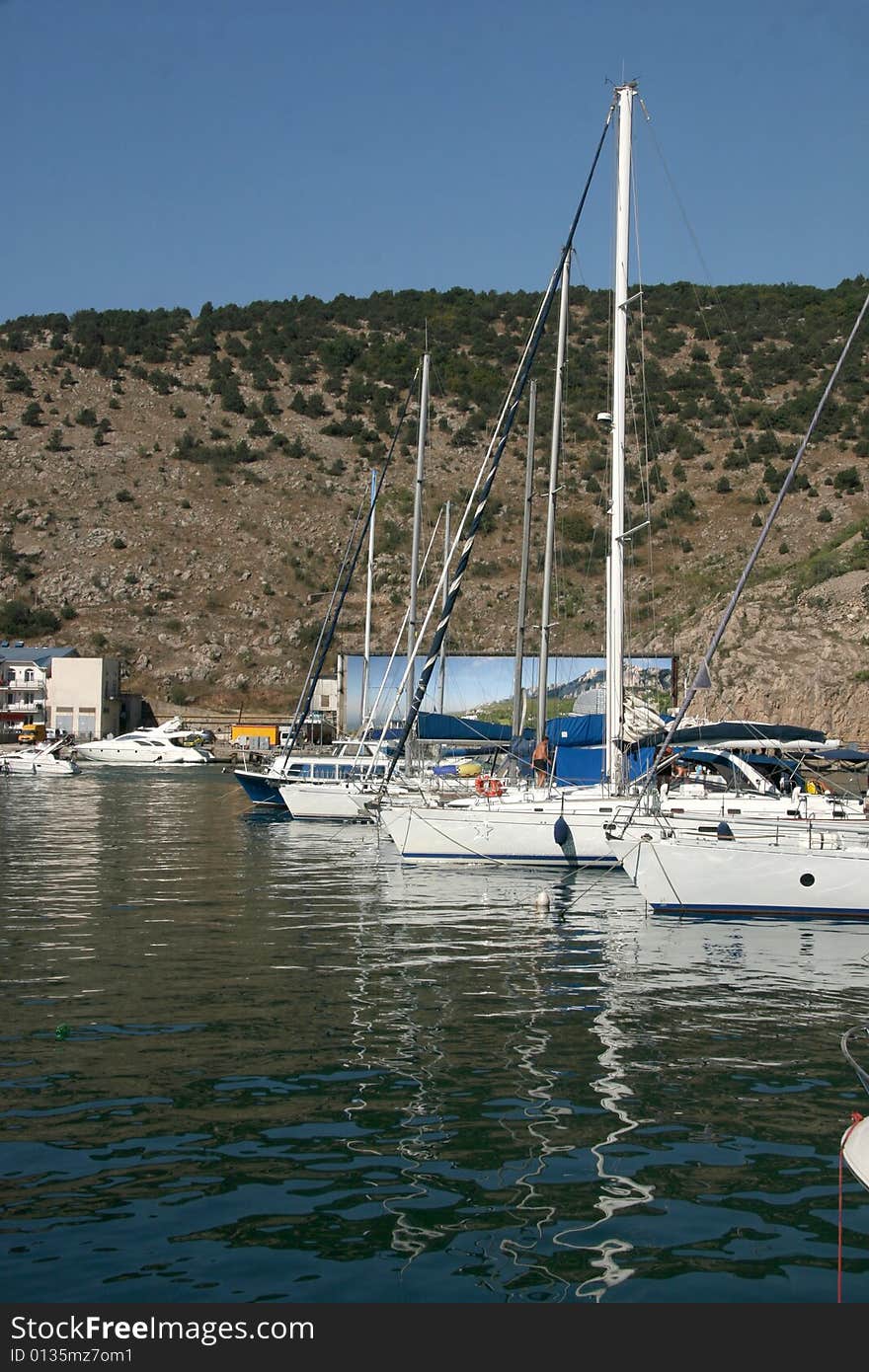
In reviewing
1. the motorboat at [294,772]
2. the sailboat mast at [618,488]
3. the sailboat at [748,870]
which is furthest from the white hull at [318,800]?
the sailboat at [748,870]

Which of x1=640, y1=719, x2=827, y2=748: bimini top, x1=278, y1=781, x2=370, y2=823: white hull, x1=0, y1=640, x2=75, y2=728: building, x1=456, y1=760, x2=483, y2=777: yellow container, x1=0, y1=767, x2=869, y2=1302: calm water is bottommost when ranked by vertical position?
x1=0, y1=767, x2=869, y2=1302: calm water

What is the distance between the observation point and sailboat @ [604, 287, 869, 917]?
1930 centimetres

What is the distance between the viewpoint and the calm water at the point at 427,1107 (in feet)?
24.5

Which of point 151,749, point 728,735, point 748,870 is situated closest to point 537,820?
point 748,870

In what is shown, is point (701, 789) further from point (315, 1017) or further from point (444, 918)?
point (315, 1017)

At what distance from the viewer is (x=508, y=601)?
87812 mm

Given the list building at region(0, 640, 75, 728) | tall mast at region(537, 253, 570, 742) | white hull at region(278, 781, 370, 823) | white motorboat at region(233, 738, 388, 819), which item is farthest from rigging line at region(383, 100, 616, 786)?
building at region(0, 640, 75, 728)

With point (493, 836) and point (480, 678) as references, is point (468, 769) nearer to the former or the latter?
A: point (493, 836)

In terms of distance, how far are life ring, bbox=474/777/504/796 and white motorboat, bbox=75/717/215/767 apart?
4538cm

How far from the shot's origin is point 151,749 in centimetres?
7481

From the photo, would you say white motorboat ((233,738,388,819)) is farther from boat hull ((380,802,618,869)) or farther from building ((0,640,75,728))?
building ((0,640,75,728))

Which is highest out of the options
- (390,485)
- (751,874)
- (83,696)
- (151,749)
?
(390,485)

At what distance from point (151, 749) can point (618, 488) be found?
2138 inches

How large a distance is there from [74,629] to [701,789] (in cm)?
7288
